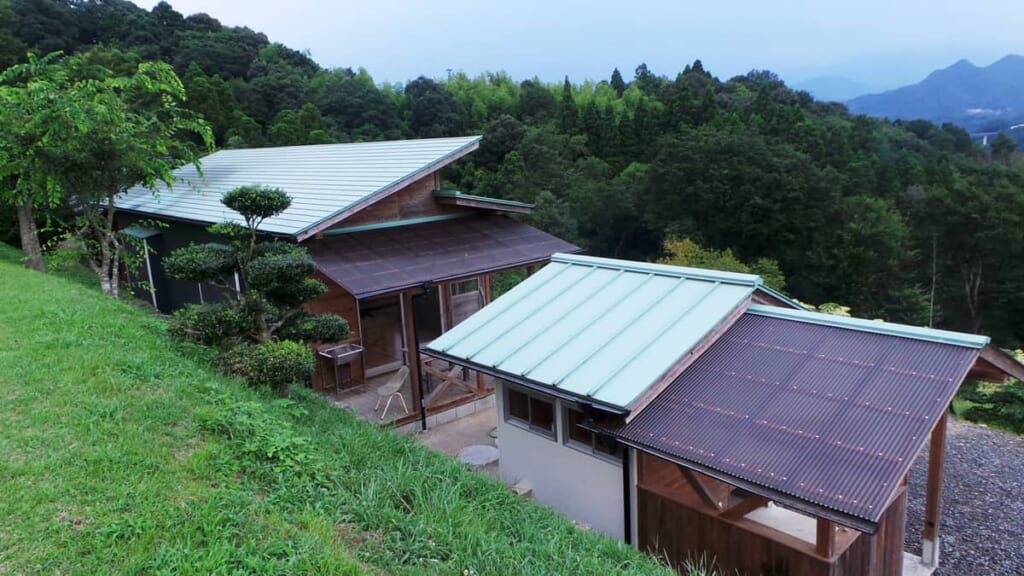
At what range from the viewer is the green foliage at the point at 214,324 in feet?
20.1

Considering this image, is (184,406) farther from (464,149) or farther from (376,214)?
(464,149)

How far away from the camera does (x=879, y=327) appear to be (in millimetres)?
5164

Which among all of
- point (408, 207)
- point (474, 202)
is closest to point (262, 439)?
point (408, 207)

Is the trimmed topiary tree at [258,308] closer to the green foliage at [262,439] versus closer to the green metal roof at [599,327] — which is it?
the green foliage at [262,439]

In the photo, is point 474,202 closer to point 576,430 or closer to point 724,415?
point 576,430

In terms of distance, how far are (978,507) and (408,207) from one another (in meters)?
8.83

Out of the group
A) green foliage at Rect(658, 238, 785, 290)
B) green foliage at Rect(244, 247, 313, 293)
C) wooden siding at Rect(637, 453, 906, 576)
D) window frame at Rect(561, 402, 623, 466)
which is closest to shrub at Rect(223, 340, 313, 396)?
green foliage at Rect(244, 247, 313, 293)

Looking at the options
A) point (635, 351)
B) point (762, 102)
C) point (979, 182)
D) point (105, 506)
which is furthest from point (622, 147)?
point (105, 506)

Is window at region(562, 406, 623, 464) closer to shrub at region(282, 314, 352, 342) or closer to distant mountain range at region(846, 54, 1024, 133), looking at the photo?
shrub at region(282, 314, 352, 342)

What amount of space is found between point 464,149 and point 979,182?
2620 cm

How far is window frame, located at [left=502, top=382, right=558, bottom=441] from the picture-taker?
19.8 ft

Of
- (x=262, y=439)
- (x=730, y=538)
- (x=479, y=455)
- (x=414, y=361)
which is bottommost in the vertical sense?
(x=479, y=455)

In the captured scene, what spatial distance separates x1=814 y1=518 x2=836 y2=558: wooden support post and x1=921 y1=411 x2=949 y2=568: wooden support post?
1.59m

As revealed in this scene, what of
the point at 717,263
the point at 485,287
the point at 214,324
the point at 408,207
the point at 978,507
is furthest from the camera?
the point at 717,263
